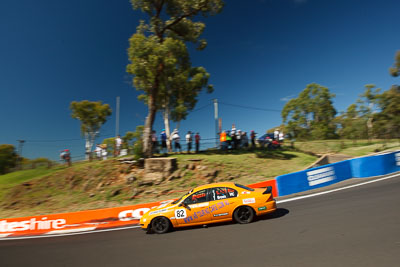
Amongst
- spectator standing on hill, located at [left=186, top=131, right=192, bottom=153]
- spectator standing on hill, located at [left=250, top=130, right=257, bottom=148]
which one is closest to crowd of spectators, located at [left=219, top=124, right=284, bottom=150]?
spectator standing on hill, located at [left=250, top=130, right=257, bottom=148]

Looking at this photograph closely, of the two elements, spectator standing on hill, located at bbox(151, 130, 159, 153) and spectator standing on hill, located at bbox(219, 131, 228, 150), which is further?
spectator standing on hill, located at bbox(219, 131, 228, 150)

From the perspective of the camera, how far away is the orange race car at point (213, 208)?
6570 millimetres

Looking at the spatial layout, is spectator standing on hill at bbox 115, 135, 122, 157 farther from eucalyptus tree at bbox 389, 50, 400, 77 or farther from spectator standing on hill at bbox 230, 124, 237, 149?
eucalyptus tree at bbox 389, 50, 400, 77

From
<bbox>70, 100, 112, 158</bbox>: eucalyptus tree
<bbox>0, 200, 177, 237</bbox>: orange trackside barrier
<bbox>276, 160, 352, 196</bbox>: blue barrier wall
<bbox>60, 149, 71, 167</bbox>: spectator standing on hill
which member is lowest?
<bbox>0, 200, 177, 237</bbox>: orange trackside barrier

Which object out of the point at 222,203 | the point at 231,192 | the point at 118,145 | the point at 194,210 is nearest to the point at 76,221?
the point at 194,210

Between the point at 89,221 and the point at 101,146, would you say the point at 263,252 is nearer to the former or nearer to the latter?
the point at 89,221

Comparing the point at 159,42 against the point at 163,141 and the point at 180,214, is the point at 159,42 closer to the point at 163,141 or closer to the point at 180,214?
the point at 163,141

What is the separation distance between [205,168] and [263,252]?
10682 mm

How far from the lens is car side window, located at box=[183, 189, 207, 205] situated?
6.87 meters

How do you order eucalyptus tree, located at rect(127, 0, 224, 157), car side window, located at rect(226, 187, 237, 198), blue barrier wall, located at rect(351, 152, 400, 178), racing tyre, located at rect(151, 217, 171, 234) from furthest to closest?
eucalyptus tree, located at rect(127, 0, 224, 157) < blue barrier wall, located at rect(351, 152, 400, 178) < racing tyre, located at rect(151, 217, 171, 234) < car side window, located at rect(226, 187, 237, 198)

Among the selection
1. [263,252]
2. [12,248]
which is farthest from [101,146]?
[263,252]

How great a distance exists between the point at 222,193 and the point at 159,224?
2321 millimetres

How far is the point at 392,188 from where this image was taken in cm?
824

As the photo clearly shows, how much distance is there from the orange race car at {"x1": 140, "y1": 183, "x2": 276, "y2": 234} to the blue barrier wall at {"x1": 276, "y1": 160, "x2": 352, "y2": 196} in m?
3.82
